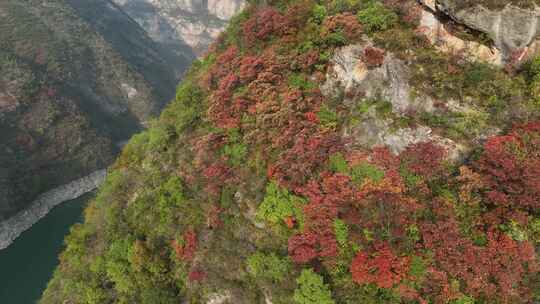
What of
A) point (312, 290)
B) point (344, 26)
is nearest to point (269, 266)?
point (312, 290)

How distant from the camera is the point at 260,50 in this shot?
25734 millimetres

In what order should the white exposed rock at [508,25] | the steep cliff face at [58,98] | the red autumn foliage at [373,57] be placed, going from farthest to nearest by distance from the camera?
the steep cliff face at [58,98]
the red autumn foliage at [373,57]
the white exposed rock at [508,25]

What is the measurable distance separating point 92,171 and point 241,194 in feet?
160

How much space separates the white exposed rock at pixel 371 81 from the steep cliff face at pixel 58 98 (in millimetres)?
49962

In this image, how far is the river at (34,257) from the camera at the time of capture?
3891 cm

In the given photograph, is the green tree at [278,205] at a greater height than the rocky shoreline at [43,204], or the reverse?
the rocky shoreline at [43,204]

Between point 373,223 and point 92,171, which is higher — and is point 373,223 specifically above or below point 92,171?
below

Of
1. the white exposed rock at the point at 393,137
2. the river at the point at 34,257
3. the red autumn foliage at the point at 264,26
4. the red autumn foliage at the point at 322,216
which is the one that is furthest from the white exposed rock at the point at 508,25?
the river at the point at 34,257

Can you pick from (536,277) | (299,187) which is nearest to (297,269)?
(299,187)

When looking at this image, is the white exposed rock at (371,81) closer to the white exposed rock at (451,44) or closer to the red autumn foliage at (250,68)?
the white exposed rock at (451,44)

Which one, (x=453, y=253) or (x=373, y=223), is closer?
(x=453, y=253)

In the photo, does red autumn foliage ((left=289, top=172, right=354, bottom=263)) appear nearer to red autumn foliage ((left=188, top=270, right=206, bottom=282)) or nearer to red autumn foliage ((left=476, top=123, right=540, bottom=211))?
red autumn foliage ((left=476, top=123, right=540, bottom=211))

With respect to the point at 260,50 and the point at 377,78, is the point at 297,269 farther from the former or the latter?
the point at 260,50

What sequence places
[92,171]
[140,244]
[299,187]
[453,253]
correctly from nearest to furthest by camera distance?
1. [453,253]
2. [299,187]
3. [140,244]
4. [92,171]
